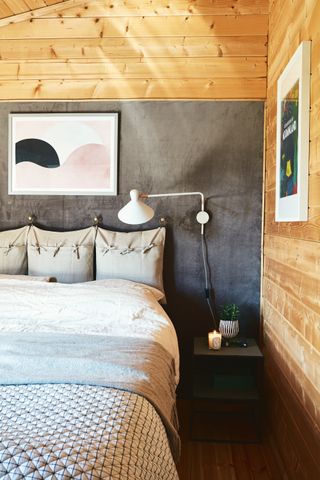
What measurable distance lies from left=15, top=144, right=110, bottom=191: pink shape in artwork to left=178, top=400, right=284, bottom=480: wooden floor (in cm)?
178

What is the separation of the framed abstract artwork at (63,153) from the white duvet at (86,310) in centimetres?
75

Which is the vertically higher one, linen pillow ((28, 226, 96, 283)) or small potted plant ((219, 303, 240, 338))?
linen pillow ((28, 226, 96, 283))

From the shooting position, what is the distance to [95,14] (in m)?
2.97

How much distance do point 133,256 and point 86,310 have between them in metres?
0.62

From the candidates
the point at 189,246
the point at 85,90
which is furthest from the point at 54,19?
the point at 189,246

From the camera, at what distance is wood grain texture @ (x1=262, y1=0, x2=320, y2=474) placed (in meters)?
1.70

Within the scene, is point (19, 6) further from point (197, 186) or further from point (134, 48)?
point (197, 186)

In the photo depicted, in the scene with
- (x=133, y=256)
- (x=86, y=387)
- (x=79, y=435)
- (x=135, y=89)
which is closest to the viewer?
(x=79, y=435)

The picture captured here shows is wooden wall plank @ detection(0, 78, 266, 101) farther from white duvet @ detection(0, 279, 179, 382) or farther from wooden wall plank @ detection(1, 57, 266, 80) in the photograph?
white duvet @ detection(0, 279, 179, 382)

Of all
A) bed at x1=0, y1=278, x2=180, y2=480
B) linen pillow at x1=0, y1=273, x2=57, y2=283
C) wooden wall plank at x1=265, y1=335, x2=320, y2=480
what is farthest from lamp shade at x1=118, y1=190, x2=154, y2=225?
wooden wall plank at x1=265, y1=335, x2=320, y2=480

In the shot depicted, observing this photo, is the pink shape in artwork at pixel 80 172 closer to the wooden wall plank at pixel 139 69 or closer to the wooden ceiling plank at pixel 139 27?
the wooden wall plank at pixel 139 69

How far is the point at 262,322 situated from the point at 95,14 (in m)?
2.47

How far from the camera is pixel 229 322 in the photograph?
2730 millimetres

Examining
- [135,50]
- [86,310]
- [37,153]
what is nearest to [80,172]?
[37,153]
